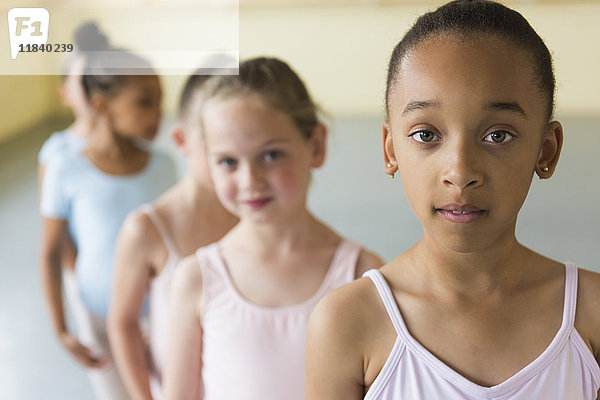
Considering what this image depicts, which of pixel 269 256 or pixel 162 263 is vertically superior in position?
pixel 269 256

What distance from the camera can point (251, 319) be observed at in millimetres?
1056

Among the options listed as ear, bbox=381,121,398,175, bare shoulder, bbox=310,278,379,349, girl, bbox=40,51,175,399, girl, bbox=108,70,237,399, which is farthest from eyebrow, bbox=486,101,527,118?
girl, bbox=40,51,175,399

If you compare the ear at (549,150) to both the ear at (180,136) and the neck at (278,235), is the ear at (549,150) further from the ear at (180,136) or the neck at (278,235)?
the ear at (180,136)

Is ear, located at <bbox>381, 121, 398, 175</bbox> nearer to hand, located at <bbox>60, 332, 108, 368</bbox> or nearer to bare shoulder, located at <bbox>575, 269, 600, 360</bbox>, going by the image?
bare shoulder, located at <bbox>575, 269, 600, 360</bbox>

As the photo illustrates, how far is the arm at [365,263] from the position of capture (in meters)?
1.08

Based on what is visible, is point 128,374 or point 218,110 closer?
point 218,110

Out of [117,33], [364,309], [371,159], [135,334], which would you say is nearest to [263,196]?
[364,309]

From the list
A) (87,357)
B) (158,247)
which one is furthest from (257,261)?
(87,357)

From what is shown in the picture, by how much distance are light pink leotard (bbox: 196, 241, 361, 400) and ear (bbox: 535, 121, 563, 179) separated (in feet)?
1.24

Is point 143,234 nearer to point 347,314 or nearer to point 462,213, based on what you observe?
point 347,314

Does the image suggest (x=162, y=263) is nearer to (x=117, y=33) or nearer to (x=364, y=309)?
(x=364, y=309)

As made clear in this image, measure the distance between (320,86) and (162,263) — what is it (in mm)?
3463

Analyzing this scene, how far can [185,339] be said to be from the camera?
43.0 inches

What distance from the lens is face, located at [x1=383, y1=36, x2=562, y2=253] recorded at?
2.25ft
